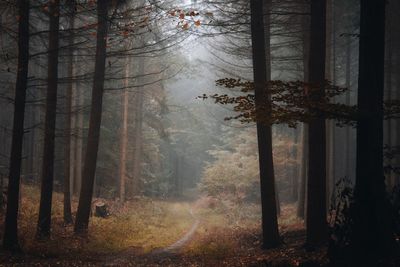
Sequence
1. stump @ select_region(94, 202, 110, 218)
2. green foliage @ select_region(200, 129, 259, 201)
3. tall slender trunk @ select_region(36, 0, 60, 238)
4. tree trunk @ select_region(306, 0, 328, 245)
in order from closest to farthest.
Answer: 1. tree trunk @ select_region(306, 0, 328, 245)
2. tall slender trunk @ select_region(36, 0, 60, 238)
3. stump @ select_region(94, 202, 110, 218)
4. green foliage @ select_region(200, 129, 259, 201)

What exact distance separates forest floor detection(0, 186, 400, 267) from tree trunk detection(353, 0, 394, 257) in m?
1.12

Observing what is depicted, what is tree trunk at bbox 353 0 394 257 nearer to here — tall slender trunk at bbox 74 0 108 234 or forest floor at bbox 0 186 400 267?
forest floor at bbox 0 186 400 267

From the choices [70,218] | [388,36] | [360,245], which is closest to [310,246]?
[360,245]

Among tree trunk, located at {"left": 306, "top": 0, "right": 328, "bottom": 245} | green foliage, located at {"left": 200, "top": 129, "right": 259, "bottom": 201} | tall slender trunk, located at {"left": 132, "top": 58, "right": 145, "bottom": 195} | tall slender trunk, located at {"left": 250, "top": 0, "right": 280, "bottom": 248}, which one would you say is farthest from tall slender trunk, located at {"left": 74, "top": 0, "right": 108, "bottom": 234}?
green foliage, located at {"left": 200, "top": 129, "right": 259, "bottom": 201}

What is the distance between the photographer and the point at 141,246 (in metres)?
14.1

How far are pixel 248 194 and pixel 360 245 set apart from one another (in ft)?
82.8

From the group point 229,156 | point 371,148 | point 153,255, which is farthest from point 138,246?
point 229,156

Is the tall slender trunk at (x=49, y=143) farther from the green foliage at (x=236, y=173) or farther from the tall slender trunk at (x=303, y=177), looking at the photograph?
the green foliage at (x=236, y=173)

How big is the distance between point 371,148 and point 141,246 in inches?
395

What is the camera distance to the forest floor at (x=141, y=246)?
8.93 meters

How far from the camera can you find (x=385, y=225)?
6.56 meters

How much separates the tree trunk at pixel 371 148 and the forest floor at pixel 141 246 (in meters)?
1.12

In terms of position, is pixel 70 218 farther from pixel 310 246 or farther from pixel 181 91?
pixel 181 91

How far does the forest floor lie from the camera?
8930 mm
